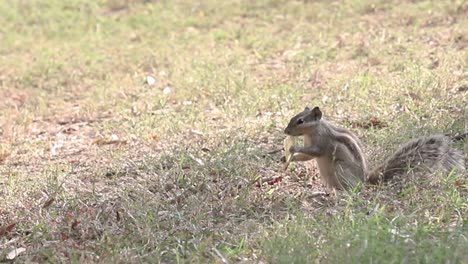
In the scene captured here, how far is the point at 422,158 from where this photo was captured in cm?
504

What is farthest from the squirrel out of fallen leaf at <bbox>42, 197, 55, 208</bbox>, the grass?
fallen leaf at <bbox>42, 197, 55, 208</bbox>

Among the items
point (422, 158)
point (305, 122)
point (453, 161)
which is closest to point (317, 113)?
point (305, 122)

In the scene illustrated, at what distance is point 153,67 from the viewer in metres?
10.2

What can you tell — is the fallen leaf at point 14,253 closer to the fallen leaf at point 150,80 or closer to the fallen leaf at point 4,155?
the fallen leaf at point 4,155

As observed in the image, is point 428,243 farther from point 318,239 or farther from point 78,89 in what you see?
point 78,89

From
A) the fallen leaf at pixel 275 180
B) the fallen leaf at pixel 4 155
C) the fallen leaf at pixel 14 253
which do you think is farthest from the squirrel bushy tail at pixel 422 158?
the fallen leaf at pixel 4 155

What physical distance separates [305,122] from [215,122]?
2.31 meters

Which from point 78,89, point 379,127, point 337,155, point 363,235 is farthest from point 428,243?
point 78,89

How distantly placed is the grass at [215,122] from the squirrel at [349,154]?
0.52ft

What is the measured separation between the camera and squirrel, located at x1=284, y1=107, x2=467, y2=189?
16.6 feet

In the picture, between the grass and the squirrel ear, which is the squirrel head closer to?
the squirrel ear

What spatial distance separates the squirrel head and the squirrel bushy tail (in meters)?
0.52

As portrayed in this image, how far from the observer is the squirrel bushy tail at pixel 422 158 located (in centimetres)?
503

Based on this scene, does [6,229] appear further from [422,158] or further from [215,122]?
[215,122]
